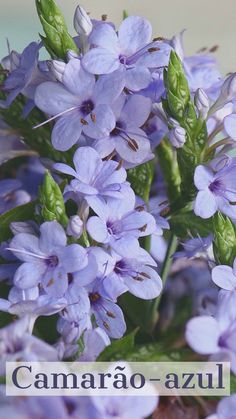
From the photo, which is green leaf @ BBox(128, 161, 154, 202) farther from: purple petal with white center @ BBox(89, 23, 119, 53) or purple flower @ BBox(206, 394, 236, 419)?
purple flower @ BBox(206, 394, 236, 419)

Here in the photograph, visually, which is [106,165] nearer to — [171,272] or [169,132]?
[169,132]

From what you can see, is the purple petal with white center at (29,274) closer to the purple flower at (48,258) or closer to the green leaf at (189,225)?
the purple flower at (48,258)

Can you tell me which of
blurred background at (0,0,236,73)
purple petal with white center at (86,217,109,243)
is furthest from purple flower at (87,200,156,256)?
blurred background at (0,0,236,73)

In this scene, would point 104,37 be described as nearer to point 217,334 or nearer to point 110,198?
point 110,198

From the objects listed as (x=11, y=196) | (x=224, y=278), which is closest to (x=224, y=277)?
(x=224, y=278)

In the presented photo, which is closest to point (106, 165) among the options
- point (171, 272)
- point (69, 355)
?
point (69, 355)

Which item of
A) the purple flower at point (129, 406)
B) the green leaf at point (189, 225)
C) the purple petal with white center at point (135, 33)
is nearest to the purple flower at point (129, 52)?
the purple petal with white center at point (135, 33)

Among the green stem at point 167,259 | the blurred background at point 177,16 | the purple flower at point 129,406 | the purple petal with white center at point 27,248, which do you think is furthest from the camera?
the blurred background at point 177,16
